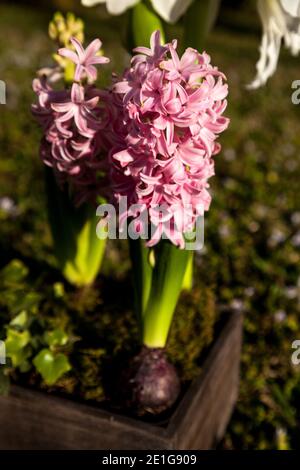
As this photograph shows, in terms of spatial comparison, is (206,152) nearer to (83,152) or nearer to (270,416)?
(83,152)

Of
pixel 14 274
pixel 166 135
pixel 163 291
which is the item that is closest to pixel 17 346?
pixel 14 274

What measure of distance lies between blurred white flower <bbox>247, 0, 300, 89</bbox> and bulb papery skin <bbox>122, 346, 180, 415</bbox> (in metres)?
0.60

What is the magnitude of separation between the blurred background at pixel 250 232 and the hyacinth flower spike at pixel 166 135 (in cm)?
45

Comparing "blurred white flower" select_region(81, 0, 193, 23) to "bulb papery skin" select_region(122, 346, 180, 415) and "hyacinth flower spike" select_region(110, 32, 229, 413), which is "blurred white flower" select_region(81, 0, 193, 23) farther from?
"bulb papery skin" select_region(122, 346, 180, 415)

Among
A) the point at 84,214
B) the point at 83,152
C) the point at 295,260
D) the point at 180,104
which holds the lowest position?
the point at 295,260

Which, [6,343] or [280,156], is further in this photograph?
[280,156]

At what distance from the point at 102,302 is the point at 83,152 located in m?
0.56

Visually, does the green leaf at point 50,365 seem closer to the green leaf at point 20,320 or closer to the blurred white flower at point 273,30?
the green leaf at point 20,320

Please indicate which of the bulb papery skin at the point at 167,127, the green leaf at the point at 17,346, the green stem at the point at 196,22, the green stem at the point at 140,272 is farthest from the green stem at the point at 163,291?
the green stem at the point at 196,22

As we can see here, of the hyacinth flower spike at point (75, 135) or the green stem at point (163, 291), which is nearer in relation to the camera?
the hyacinth flower spike at point (75, 135)

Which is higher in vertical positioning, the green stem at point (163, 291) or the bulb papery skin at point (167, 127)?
the bulb papery skin at point (167, 127)

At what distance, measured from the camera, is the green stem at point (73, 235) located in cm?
133

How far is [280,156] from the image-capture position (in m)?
3.01
